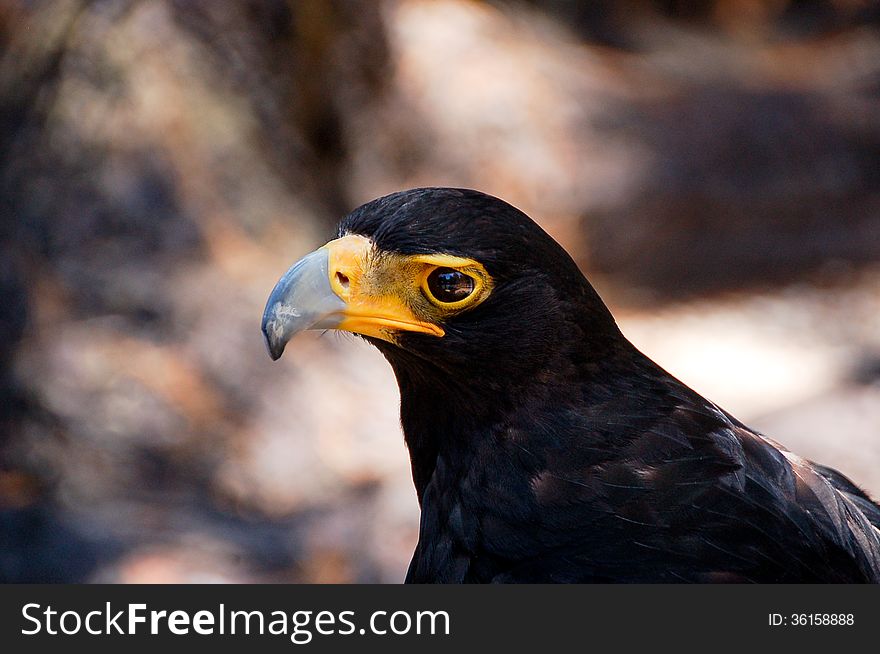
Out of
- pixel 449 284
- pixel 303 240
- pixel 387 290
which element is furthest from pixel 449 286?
pixel 303 240

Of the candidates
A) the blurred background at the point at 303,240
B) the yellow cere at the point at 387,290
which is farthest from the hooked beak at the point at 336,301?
the blurred background at the point at 303,240

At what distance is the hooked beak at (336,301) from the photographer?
263 centimetres

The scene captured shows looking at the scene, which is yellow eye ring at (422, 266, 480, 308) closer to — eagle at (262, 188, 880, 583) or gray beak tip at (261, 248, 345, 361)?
eagle at (262, 188, 880, 583)

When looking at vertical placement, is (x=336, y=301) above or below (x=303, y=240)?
below

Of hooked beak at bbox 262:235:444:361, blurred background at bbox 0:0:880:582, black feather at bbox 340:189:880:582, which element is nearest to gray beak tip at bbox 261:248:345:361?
hooked beak at bbox 262:235:444:361

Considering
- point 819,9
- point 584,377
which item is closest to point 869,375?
point 584,377

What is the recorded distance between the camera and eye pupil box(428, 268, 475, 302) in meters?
2.63

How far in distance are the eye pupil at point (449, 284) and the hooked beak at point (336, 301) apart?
0.09 m

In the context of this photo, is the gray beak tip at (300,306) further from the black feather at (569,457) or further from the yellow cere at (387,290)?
the black feather at (569,457)

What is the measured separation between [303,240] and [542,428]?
440 cm

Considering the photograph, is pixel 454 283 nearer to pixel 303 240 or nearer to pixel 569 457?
pixel 569 457

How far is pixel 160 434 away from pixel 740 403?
11.1ft

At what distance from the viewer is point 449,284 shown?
104 inches

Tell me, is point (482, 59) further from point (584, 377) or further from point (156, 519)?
point (584, 377)
